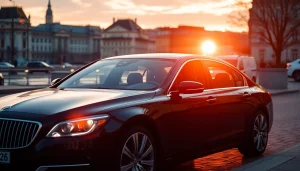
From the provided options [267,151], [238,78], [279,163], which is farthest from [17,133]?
[267,151]

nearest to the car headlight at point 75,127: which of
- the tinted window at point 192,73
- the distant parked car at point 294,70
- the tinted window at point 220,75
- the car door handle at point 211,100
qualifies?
the tinted window at point 192,73

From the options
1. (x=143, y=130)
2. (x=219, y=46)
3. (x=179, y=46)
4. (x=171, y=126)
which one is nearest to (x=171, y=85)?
(x=171, y=126)

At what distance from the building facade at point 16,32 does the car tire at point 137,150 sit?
14821 centimetres

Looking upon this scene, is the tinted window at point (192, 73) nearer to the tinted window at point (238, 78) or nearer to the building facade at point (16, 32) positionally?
the tinted window at point (238, 78)

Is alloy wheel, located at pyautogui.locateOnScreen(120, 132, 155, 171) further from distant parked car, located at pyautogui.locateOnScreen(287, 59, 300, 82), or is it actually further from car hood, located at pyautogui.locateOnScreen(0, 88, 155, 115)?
distant parked car, located at pyautogui.locateOnScreen(287, 59, 300, 82)

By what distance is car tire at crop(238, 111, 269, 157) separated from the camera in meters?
7.77

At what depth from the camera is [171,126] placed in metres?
5.96

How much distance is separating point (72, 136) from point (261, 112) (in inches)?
158

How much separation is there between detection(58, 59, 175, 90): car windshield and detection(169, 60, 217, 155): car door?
0.24 metres

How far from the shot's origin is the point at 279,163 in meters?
6.92

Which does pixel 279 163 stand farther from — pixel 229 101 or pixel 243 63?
pixel 243 63

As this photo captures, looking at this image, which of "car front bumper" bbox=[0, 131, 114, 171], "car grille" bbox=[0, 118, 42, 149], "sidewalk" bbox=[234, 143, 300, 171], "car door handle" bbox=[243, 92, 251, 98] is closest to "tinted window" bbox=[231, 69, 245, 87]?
"car door handle" bbox=[243, 92, 251, 98]

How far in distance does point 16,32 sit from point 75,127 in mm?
173587

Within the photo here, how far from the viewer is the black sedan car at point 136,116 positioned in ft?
15.9
